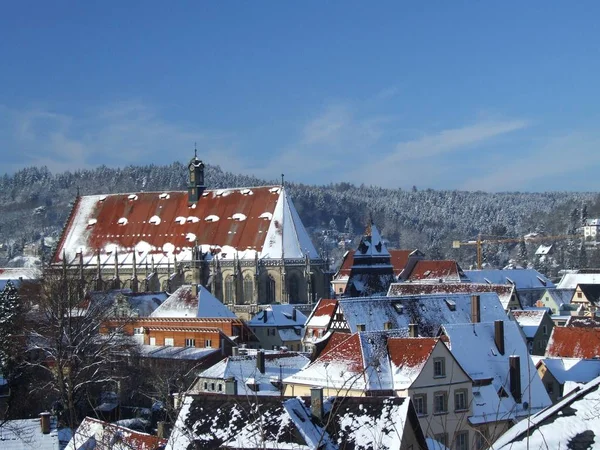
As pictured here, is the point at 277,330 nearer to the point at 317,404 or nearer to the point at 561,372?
the point at 561,372

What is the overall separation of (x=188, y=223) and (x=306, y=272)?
518 inches

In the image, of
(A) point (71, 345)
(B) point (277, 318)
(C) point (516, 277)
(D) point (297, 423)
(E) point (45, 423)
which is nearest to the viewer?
(D) point (297, 423)

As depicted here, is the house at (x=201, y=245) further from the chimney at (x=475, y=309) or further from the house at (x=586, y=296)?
the chimney at (x=475, y=309)

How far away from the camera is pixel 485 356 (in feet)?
121

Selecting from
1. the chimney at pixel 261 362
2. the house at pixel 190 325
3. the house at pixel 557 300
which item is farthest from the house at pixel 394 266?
the chimney at pixel 261 362

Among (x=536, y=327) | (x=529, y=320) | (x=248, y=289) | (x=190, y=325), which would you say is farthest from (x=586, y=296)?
(x=190, y=325)

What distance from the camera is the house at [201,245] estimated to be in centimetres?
8069

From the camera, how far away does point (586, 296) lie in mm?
101750

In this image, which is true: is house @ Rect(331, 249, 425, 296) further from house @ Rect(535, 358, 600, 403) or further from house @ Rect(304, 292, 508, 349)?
house @ Rect(535, 358, 600, 403)

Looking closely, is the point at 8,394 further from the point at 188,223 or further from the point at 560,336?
the point at 188,223

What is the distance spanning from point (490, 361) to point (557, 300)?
67.3 metres

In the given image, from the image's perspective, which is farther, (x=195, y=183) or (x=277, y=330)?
(x=195, y=183)

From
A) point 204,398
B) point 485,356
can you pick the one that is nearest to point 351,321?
point 485,356

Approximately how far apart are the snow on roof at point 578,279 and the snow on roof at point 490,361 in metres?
74.0
